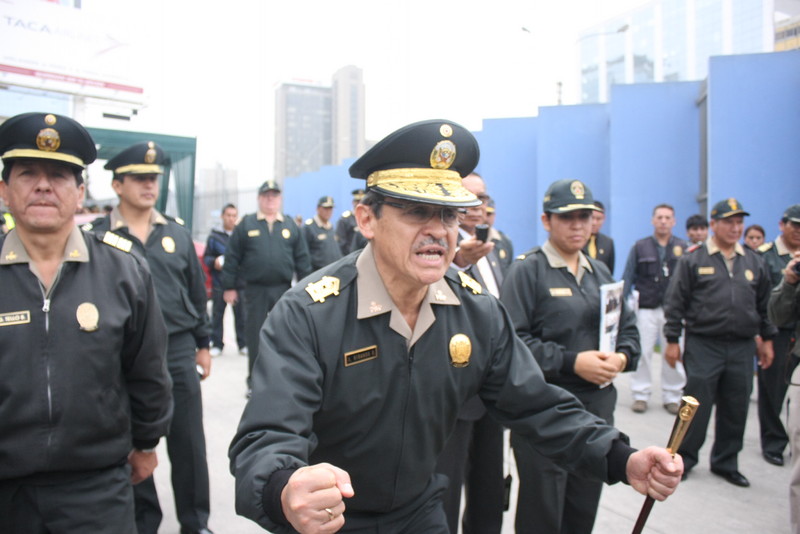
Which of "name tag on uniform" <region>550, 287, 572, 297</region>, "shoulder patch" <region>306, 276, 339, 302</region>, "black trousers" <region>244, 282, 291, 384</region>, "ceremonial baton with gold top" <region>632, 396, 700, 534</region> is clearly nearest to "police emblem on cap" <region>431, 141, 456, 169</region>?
"shoulder patch" <region>306, 276, 339, 302</region>

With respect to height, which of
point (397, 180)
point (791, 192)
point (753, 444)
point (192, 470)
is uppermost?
point (791, 192)

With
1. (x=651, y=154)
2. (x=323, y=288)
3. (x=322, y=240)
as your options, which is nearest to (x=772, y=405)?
(x=323, y=288)

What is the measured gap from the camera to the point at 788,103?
26.6ft

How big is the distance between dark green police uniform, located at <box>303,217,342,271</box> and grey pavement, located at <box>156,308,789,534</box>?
3.34 m

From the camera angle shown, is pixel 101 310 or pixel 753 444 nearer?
pixel 101 310

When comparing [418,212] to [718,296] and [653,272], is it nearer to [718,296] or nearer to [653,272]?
[718,296]

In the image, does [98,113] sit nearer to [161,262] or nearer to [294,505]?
[161,262]

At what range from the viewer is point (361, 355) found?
1.84m

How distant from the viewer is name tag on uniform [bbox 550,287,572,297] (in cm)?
327

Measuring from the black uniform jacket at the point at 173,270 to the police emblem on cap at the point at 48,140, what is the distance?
127 centimetres

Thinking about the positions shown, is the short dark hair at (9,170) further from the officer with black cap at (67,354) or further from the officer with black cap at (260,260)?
the officer with black cap at (260,260)

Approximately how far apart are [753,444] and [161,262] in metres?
5.36

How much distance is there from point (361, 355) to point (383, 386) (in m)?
0.12

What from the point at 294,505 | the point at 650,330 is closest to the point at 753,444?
the point at 650,330
